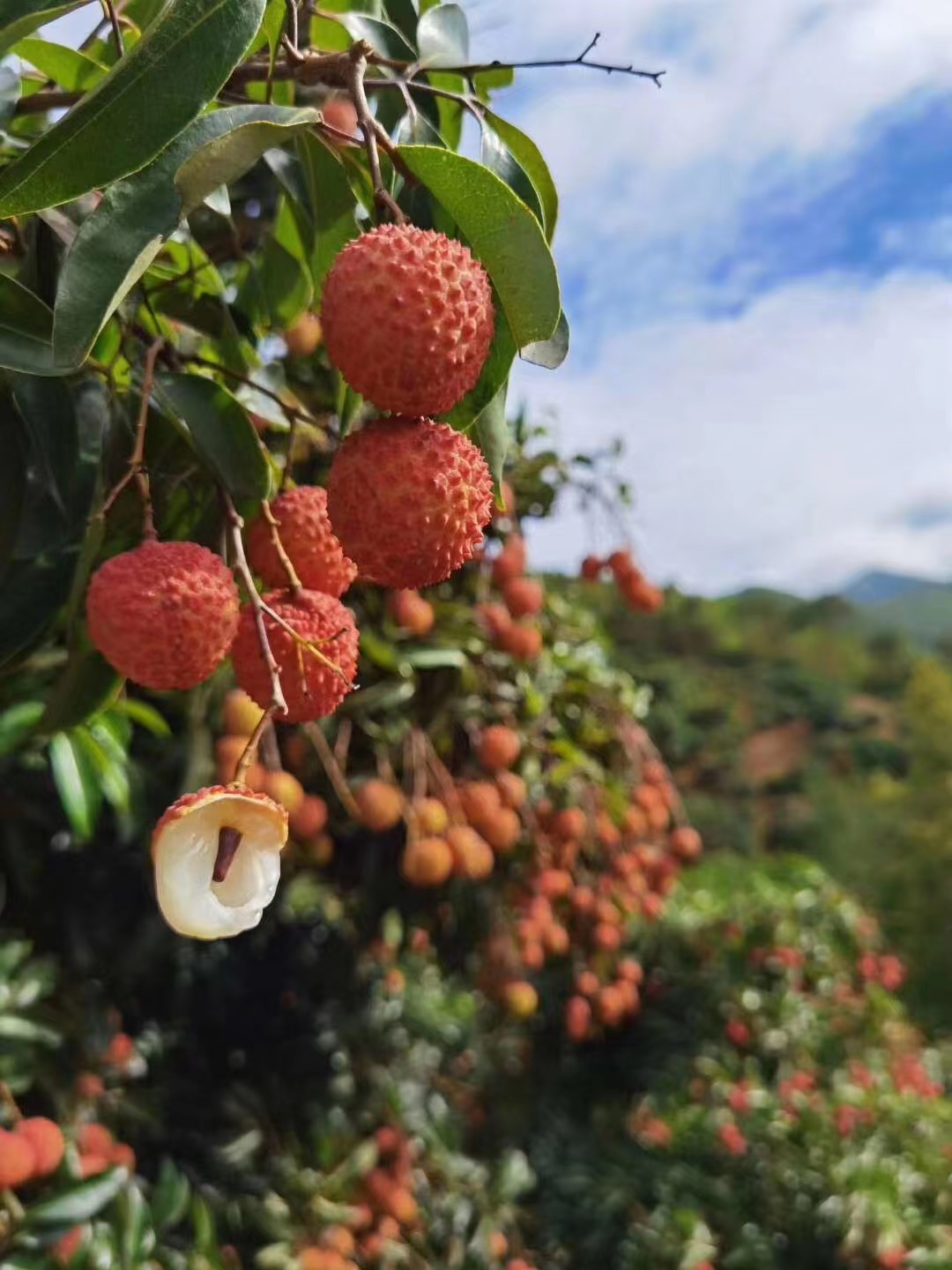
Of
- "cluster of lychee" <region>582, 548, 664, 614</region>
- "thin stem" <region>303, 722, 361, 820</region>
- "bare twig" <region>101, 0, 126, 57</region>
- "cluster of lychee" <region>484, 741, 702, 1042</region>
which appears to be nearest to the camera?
"bare twig" <region>101, 0, 126, 57</region>

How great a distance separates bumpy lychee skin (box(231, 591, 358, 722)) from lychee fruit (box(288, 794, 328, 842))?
0.73m

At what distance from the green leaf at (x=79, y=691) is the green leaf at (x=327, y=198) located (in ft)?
0.87

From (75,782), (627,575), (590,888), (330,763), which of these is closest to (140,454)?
(75,782)

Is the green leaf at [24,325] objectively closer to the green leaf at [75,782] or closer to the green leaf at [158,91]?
the green leaf at [158,91]

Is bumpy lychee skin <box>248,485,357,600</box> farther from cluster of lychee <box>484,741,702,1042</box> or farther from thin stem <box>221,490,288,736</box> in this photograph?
cluster of lychee <box>484,741,702,1042</box>

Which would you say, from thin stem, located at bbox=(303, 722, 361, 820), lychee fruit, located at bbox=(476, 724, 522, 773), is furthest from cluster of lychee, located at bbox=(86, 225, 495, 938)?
lychee fruit, located at bbox=(476, 724, 522, 773)

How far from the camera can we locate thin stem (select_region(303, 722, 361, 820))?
4.08ft

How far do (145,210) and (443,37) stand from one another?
0.23 metres

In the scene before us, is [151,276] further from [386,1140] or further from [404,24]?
[386,1140]

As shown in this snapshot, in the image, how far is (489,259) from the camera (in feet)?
1.52

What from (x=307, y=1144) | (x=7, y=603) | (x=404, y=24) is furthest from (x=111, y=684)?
(x=307, y=1144)

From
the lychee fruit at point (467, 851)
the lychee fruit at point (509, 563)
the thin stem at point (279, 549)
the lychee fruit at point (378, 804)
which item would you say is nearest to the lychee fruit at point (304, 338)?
the lychee fruit at point (509, 563)

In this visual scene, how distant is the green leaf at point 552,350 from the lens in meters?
0.49

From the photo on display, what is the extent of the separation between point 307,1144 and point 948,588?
36164mm
